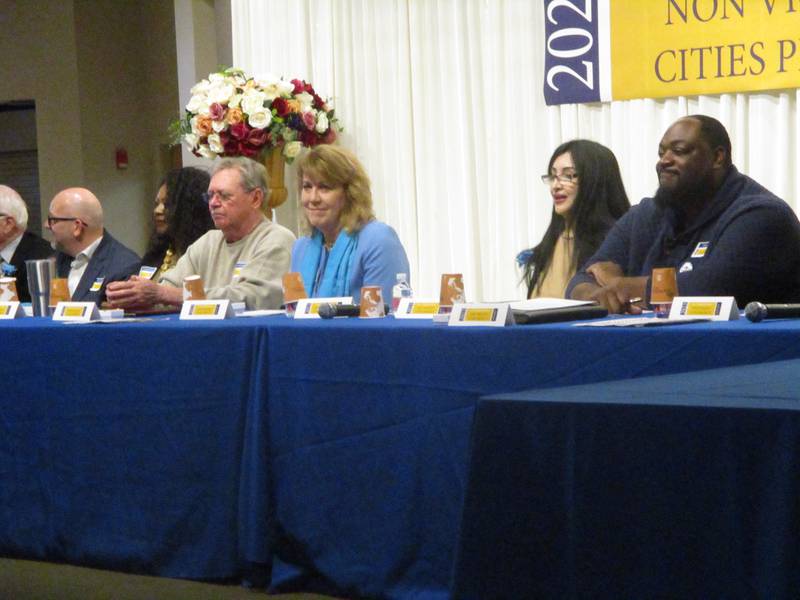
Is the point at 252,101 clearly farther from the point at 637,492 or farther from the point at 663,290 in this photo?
the point at 637,492

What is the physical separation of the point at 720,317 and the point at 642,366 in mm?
234

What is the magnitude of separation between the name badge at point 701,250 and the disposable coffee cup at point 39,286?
1808mm

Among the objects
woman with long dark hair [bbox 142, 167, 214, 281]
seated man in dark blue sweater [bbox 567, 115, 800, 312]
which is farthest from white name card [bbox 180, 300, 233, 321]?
woman with long dark hair [bbox 142, 167, 214, 281]

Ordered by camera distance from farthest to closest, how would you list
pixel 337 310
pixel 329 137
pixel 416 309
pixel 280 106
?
pixel 329 137 < pixel 280 106 < pixel 337 310 < pixel 416 309

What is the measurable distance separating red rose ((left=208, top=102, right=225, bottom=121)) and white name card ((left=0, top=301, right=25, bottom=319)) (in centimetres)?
180

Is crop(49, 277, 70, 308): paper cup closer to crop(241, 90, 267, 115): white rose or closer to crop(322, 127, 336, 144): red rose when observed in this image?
crop(241, 90, 267, 115): white rose

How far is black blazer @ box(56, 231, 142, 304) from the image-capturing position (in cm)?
409

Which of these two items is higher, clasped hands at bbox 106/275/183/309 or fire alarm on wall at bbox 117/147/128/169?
fire alarm on wall at bbox 117/147/128/169

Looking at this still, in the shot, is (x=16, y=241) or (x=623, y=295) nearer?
(x=623, y=295)

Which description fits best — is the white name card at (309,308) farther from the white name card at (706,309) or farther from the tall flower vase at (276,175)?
the tall flower vase at (276,175)

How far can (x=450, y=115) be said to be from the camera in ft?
18.3

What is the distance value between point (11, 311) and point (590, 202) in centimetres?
170

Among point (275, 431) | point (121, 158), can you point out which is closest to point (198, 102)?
point (275, 431)

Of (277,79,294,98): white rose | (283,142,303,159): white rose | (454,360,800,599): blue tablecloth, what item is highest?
(277,79,294,98): white rose
